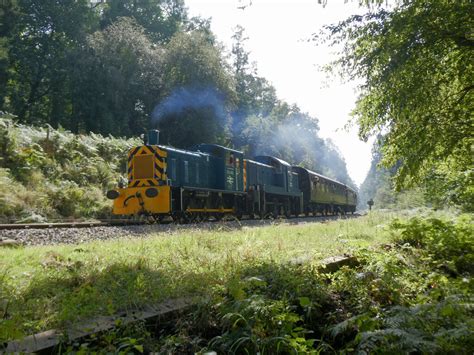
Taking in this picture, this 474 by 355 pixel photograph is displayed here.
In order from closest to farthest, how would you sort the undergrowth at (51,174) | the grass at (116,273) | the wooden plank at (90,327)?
the wooden plank at (90,327) → the grass at (116,273) → the undergrowth at (51,174)

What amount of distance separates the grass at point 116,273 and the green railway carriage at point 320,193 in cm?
2017

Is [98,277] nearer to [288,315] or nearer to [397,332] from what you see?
[288,315]

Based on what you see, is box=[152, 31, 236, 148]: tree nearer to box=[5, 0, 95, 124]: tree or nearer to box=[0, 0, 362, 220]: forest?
box=[0, 0, 362, 220]: forest

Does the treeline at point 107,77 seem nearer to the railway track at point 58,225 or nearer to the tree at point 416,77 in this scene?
the railway track at point 58,225

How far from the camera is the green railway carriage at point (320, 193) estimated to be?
27047mm

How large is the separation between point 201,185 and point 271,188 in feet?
20.6

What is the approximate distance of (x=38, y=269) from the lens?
15.2ft

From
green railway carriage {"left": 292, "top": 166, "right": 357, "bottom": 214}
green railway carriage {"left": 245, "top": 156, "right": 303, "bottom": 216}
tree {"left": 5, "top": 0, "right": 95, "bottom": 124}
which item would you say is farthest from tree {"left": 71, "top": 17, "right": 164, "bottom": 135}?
green railway carriage {"left": 292, "top": 166, "right": 357, "bottom": 214}

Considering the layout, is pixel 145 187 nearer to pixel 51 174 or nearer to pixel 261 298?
pixel 51 174

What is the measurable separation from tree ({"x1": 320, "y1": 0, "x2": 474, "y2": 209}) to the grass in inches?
116

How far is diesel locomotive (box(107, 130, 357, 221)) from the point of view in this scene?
13.5 metres

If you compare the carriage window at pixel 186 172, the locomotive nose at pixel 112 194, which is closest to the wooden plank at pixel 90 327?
the locomotive nose at pixel 112 194

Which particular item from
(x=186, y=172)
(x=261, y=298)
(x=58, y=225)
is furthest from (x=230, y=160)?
(x=261, y=298)

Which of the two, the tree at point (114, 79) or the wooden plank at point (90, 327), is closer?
the wooden plank at point (90, 327)
